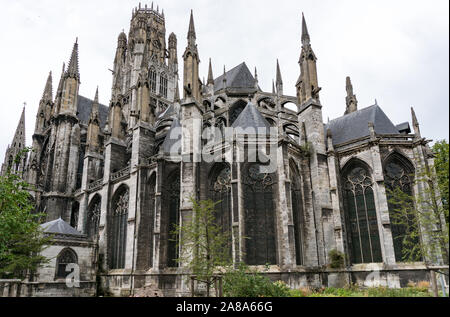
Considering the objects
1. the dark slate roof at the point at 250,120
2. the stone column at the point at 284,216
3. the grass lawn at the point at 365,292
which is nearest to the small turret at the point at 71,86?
the dark slate roof at the point at 250,120

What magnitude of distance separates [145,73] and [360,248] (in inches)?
718

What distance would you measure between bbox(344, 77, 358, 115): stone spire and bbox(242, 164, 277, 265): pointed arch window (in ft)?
39.2

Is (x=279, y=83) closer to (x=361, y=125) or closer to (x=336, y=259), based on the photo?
(x=361, y=125)

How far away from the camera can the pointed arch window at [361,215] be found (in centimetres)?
1648

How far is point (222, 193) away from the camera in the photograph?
55.3 ft

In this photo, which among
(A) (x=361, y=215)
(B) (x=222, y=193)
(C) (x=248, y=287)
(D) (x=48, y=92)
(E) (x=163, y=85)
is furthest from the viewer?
(E) (x=163, y=85)

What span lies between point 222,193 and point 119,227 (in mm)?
8849

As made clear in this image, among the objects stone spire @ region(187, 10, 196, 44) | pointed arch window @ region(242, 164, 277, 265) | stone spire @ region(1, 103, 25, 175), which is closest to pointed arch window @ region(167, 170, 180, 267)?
pointed arch window @ region(242, 164, 277, 265)

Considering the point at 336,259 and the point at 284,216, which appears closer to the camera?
the point at 284,216

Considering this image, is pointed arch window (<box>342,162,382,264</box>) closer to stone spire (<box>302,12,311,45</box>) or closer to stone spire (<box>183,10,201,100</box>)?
stone spire (<box>302,12,311,45</box>)

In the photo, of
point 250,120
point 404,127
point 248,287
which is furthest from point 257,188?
point 404,127

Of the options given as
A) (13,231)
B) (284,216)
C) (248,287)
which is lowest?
(248,287)

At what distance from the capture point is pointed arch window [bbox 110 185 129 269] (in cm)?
2073
